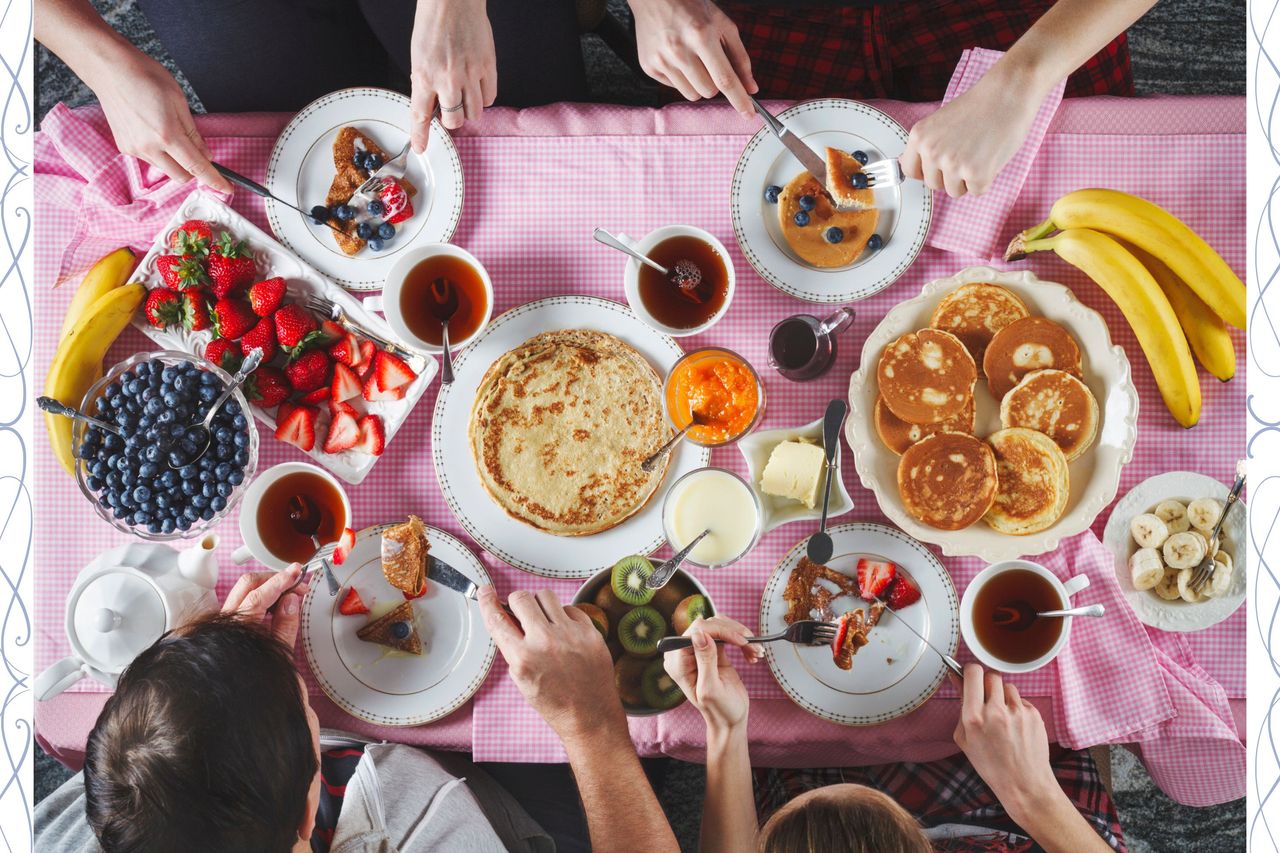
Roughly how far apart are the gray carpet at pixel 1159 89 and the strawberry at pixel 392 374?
1256mm

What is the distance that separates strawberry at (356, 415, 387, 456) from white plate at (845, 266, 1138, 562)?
34.2 inches

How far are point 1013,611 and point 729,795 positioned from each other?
24.3 inches

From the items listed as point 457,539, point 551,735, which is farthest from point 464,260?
point 551,735

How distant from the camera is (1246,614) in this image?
62.6 inches

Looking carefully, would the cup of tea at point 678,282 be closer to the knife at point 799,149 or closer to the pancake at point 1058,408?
the knife at point 799,149

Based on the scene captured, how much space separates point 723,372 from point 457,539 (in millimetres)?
597

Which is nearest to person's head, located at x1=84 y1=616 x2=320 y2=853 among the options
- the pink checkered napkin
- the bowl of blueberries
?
the bowl of blueberries

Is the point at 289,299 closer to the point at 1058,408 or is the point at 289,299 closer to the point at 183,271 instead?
the point at 183,271

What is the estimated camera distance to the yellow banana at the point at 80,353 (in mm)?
1639

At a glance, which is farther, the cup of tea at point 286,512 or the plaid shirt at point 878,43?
the plaid shirt at point 878,43

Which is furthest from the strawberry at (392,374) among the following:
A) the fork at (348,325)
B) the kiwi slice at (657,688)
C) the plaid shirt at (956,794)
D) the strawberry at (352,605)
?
the plaid shirt at (956,794)

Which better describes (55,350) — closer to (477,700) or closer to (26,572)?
(26,572)

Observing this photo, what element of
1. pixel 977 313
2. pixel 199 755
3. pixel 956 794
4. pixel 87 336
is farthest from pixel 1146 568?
pixel 87 336

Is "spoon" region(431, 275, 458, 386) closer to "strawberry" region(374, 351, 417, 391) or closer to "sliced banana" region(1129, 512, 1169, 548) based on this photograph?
"strawberry" region(374, 351, 417, 391)
